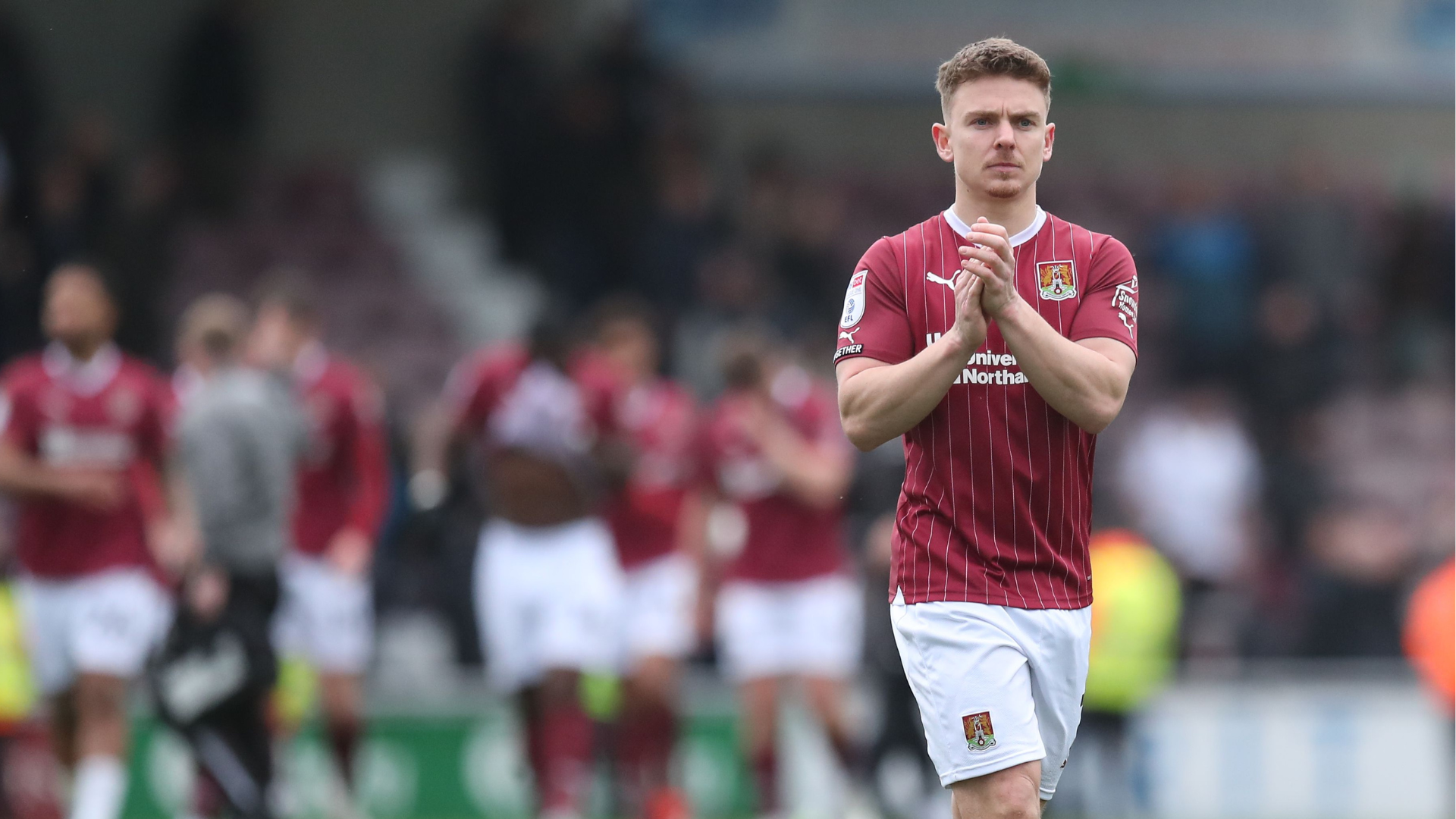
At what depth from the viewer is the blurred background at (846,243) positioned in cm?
1166

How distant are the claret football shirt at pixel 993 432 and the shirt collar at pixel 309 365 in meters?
6.03

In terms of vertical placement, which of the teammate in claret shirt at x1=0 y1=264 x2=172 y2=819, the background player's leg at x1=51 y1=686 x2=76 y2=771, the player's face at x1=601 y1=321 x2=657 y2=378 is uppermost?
the player's face at x1=601 y1=321 x2=657 y2=378

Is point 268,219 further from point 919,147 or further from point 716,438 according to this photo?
point 716,438

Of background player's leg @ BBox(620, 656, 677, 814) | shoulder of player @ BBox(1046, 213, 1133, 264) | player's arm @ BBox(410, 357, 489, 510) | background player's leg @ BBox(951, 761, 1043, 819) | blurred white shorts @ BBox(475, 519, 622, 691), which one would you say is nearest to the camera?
background player's leg @ BBox(951, 761, 1043, 819)

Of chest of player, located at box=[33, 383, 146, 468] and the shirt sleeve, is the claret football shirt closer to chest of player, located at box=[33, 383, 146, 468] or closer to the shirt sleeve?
chest of player, located at box=[33, 383, 146, 468]

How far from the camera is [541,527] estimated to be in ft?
30.2

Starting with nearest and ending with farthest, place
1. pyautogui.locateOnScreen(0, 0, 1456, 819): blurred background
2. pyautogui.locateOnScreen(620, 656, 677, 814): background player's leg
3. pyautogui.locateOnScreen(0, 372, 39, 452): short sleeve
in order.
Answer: pyautogui.locateOnScreen(0, 372, 39, 452): short sleeve → pyautogui.locateOnScreen(620, 656, 677, 814): background player's leg → pyautogui.locateOnScreen(0, 0, 1456, 819): blurred background

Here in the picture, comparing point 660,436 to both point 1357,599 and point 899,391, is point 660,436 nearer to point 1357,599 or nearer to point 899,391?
point 1357,599

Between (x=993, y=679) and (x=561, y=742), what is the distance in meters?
4.80

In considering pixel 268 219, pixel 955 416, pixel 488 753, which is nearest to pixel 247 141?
pixel 268 219

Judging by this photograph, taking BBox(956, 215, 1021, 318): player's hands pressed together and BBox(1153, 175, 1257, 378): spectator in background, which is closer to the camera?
BBox(956, 215, 1021, 318): player's hands pressed together

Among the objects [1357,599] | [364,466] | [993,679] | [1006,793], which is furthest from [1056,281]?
[1357,599]

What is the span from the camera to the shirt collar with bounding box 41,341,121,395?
8625mm

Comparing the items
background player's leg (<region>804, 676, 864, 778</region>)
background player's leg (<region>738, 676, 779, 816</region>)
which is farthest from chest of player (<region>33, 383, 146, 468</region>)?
background player's leg (<region>804, 676, 864, 778</region>)
